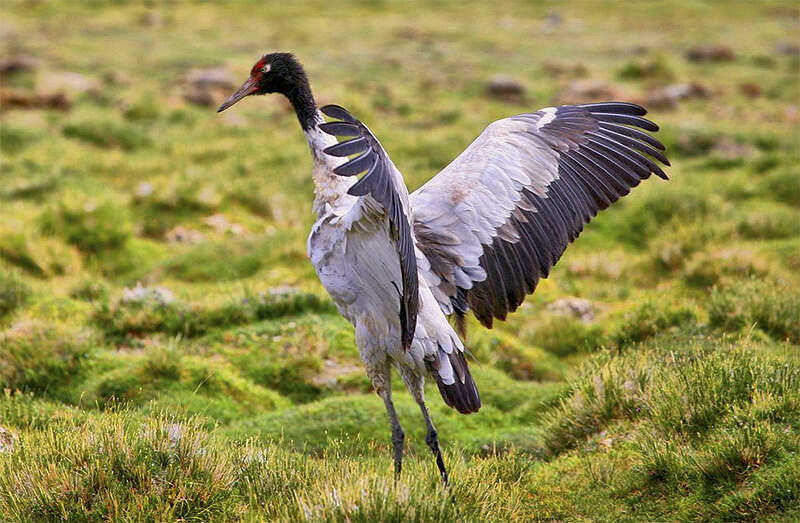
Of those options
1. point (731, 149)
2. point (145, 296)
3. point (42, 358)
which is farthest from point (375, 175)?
point (731, 149)

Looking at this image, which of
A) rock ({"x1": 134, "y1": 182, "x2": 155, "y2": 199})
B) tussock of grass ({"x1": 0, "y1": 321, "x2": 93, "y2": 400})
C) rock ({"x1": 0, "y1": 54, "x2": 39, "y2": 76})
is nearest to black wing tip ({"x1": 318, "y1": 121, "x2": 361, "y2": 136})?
tussock of grass ({"x1": 0, "y1": 321, "x2": 93, "y2": 400})

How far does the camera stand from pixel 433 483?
4.89 m

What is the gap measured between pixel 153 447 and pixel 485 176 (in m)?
2.82

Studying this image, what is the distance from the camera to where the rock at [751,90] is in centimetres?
2520

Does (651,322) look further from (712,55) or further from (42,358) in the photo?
(712,55)

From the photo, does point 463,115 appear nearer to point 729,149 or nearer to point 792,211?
point 729,149

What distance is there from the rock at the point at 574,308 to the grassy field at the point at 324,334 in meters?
0.05

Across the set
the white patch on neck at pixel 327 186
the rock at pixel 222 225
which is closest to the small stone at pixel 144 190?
the rock at pixel 222 225

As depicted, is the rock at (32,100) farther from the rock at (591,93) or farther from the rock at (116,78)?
the rock at (591,93)

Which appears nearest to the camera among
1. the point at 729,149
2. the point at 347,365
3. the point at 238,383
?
the point at 238,383

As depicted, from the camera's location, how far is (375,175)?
13.8 feet

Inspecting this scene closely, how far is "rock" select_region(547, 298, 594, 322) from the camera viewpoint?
9828 millimetres

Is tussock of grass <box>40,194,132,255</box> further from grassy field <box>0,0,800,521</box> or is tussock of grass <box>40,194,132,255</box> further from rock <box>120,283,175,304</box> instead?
rock <box>120,283,175,304</box>

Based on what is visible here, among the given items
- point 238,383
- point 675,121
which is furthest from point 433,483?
point 675,121
